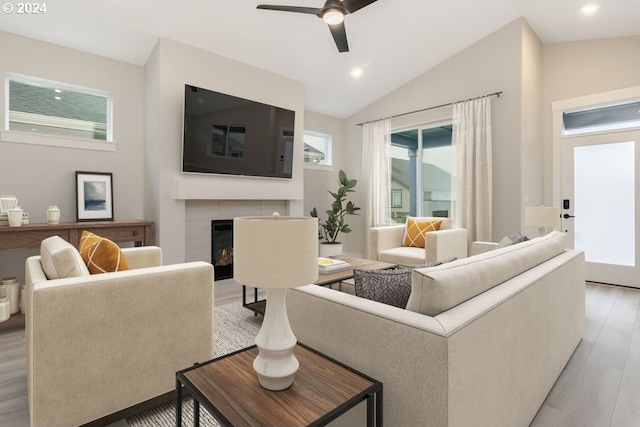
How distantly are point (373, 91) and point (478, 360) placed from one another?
15.7 feet

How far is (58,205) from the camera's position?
3.34 metres

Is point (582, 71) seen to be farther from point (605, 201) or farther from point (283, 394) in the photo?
point (283, 394)

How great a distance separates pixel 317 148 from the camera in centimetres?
575

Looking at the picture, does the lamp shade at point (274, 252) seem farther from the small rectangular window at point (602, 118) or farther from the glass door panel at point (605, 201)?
the small rectangular window at point (602, 118)

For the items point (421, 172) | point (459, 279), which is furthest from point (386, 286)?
point (421, 172)

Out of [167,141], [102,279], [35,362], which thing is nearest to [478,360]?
[102,279]

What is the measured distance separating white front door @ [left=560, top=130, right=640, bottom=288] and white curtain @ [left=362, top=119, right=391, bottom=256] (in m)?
2.33

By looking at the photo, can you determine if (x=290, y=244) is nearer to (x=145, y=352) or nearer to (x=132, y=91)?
(x=145, y=352)

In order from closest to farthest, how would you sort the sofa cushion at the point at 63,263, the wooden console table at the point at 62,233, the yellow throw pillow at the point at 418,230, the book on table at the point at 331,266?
the sofa cushion at the point at 63,263 < the wooden console table at the point at 62,233 < the book on table at the point at 331,266 < the yellow throw pillow at the point at 418,230

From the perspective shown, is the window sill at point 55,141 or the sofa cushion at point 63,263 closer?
the sofa cushion at point 63,263

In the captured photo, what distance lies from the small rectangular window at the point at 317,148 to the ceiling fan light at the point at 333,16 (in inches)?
115

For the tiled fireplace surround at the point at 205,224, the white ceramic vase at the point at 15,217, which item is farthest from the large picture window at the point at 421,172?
the white ceramic vase at the point at 15,217

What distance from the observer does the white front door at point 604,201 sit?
3920 mm

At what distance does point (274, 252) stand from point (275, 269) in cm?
5
